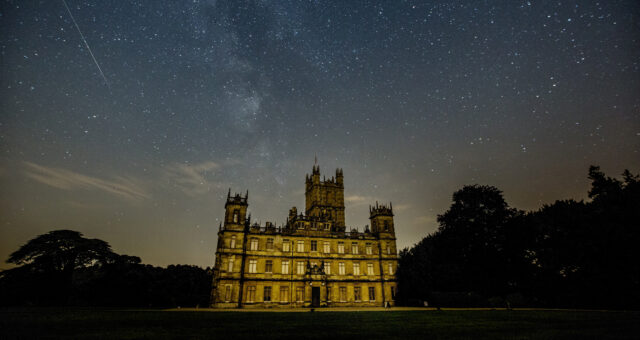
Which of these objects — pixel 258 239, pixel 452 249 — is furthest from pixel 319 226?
pixel 452 249

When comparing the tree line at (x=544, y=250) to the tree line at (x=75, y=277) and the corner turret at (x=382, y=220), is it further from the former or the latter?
the tree line at (x=75, y=277)

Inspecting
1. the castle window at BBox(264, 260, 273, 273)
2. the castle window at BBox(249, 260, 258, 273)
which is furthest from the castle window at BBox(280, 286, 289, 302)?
the castle window at BBox(249, 260, 258, 273)

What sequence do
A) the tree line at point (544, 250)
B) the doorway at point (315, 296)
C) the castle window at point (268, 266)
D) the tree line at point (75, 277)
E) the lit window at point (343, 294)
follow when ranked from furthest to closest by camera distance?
1. the lit window at point (343, 294)
2. the castle window at point (268, 266)
3. the doorway at point (315, 296)
4. the tree line at point (75, 277)
5. the tree line at point (544, 250)

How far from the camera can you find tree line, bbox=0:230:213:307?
1200 inches

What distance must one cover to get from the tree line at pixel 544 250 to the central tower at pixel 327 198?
817 inches

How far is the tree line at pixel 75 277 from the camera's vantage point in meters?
30.5

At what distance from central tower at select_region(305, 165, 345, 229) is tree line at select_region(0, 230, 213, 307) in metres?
30.4

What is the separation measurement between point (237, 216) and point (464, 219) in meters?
32.0

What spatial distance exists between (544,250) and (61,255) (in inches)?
2384

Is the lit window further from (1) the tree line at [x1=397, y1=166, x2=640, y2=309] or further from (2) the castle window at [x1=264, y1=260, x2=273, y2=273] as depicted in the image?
(2) the castle window at [x1=264, y1=260, x2=273, y2=273]

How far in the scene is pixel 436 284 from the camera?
5409cm

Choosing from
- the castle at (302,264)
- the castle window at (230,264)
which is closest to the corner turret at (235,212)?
the castle at (302,264)

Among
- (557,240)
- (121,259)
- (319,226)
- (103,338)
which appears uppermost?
(319,226)

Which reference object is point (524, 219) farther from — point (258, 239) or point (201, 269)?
point (201, 269)
